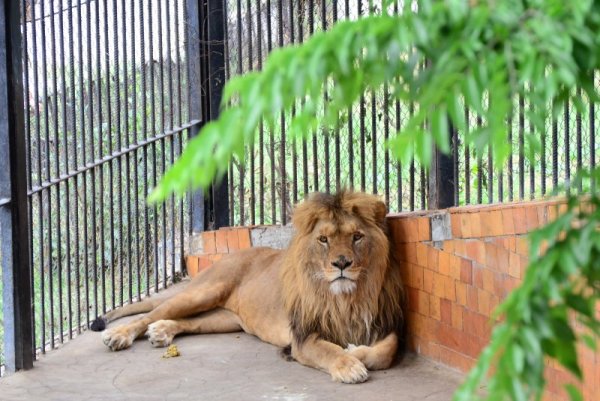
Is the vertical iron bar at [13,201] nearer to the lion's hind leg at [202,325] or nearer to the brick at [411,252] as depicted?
the lion's hind leg at [202,325]

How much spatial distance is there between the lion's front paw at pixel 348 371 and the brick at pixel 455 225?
94 centimetres

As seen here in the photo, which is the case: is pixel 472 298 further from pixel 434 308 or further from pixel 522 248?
pixel 522 248

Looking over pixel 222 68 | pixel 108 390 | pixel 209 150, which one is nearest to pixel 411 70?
pixel 209 150

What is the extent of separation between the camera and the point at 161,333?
24.1 feet

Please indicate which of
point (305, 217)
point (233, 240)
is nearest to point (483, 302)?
point (305, 217)

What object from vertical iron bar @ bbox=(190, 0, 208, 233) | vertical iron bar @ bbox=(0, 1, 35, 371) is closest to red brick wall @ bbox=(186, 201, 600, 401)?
vertical iron bar @ bbox=(190, 0, 208, 233)

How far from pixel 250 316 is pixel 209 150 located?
19.6ft

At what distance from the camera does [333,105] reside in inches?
77.3

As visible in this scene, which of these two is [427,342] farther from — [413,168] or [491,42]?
[491,42]

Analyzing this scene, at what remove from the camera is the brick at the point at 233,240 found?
838cm

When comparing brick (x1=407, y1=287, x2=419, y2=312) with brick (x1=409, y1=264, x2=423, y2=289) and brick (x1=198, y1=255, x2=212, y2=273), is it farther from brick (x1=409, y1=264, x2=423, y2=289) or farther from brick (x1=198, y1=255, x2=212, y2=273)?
brick (x1=198, y1=255, x2=212, y2=273)

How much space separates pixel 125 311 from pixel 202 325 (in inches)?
21.9

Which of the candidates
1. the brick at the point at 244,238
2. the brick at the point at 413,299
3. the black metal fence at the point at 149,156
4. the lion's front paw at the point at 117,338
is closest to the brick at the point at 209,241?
the black metal fence at the point at 149,156

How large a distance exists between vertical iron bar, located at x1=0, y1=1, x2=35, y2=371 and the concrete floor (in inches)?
10.9
